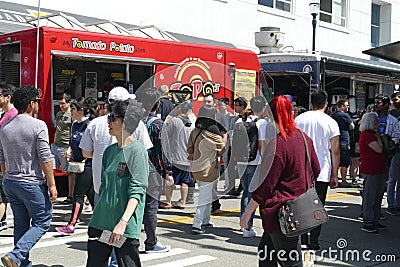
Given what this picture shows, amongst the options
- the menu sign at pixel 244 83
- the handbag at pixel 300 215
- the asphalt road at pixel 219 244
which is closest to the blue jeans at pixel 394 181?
the asphalt road at pixel 219 244

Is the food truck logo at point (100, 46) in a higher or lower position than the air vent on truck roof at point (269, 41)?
lower

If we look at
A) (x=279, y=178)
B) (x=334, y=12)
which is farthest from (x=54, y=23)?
(x=334, y=12)

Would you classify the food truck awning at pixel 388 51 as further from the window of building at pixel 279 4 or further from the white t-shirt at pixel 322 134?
the window of building at pixel 279 4

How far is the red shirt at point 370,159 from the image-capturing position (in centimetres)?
791

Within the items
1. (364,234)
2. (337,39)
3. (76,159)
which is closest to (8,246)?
(76,159)

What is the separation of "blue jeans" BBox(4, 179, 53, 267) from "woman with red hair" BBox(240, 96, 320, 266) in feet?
7.26

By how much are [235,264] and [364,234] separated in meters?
2.50

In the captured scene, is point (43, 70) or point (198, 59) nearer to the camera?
point (43, 70)

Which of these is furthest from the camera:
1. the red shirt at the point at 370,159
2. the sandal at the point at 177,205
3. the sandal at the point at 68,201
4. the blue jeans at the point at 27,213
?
the sandal at the point at 68,201

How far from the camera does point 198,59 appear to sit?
12398mm

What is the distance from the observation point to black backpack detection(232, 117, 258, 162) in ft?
26.3

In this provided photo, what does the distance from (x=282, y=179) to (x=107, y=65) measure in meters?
7.41

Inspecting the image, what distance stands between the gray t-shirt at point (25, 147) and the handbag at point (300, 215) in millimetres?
2486

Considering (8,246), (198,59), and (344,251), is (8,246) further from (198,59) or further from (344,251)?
(198,59)
